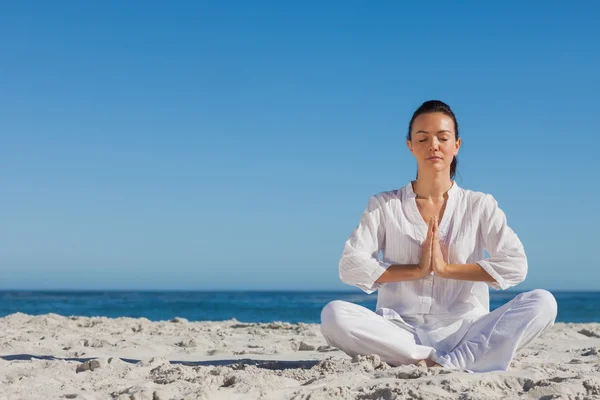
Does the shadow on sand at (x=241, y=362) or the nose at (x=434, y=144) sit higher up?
the nose at (x=434, y=144)

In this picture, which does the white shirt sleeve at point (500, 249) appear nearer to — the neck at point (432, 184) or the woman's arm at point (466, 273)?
the woman's arm at point (466, 273)

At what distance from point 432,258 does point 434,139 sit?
71cm

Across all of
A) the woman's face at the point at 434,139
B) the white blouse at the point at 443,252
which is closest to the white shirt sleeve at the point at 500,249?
the white blouse at the point at 443,252

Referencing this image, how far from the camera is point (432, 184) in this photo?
13.7 ft

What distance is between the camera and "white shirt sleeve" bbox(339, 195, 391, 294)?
3.87m

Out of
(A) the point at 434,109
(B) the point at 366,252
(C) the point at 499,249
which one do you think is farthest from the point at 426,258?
(A) the point at 434,109

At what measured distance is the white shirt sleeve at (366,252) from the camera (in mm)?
3865

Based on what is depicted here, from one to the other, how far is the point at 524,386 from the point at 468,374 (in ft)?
0.89

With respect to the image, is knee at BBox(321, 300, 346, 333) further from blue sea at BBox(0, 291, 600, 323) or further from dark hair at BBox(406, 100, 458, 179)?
blue sea at BBox(0, 291, 600, 323)

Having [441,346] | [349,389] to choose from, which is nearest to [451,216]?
[441,346]

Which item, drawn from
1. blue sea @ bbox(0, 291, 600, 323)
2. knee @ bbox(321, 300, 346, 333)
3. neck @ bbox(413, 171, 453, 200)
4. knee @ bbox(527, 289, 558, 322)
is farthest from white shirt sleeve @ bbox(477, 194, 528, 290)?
blue sea @ bbox(0, 291, 600, 323)

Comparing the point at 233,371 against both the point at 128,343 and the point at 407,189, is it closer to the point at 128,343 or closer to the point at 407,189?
the point at 407,189

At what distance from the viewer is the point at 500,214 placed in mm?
4082

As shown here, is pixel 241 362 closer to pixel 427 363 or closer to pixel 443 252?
pixel 427 363
